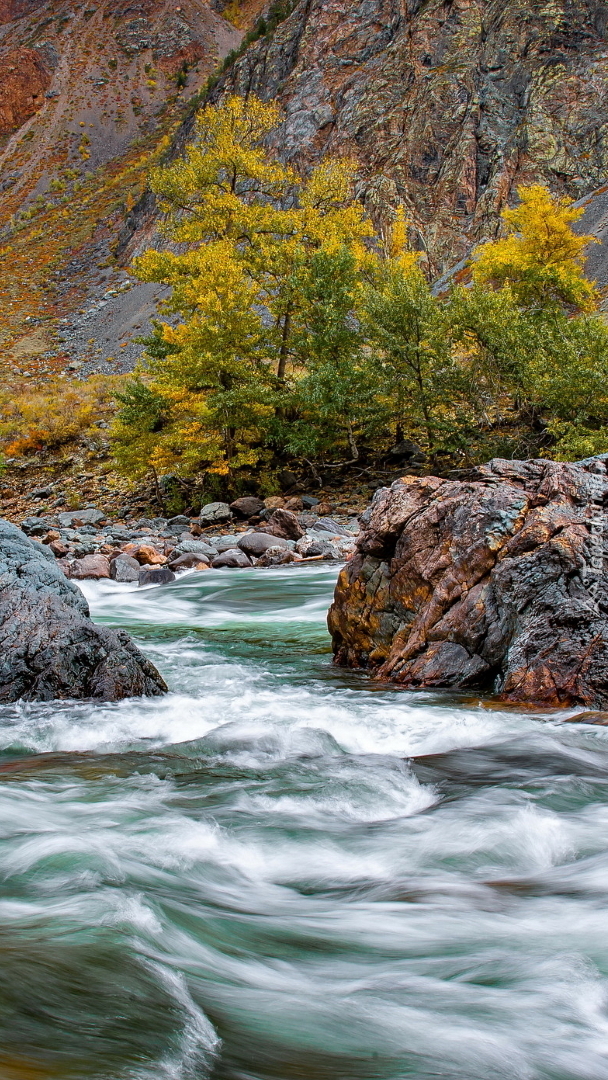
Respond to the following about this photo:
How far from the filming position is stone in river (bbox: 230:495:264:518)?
1850 cm

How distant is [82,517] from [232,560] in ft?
28.1

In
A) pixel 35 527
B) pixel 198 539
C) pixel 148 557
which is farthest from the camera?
pixel 35 527

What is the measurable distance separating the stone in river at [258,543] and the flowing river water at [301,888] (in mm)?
7585

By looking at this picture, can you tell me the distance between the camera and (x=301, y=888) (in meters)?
2.98

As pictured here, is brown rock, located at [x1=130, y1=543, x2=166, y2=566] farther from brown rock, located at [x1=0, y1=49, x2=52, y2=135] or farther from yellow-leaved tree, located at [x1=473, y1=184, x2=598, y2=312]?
brown rock, located at [x1=0, y1=49, x2=52, y2=135]

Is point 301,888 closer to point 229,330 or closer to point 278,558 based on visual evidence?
point 278,558

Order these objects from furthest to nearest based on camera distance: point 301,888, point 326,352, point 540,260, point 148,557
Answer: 1. point 540,260
2. point 326,352
3. point 148,557
4. point 301,888

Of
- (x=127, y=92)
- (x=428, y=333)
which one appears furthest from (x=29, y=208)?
(x=428, y=333)

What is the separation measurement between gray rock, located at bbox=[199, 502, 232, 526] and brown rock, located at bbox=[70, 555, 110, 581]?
5568 mm

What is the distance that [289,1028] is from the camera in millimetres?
1919

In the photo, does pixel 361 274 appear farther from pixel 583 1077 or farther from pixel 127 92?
pixel 127 92

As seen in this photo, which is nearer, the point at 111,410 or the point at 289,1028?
the point at 289,1028

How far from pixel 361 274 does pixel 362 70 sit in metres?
39.4

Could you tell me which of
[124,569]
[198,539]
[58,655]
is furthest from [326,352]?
[58,655]
